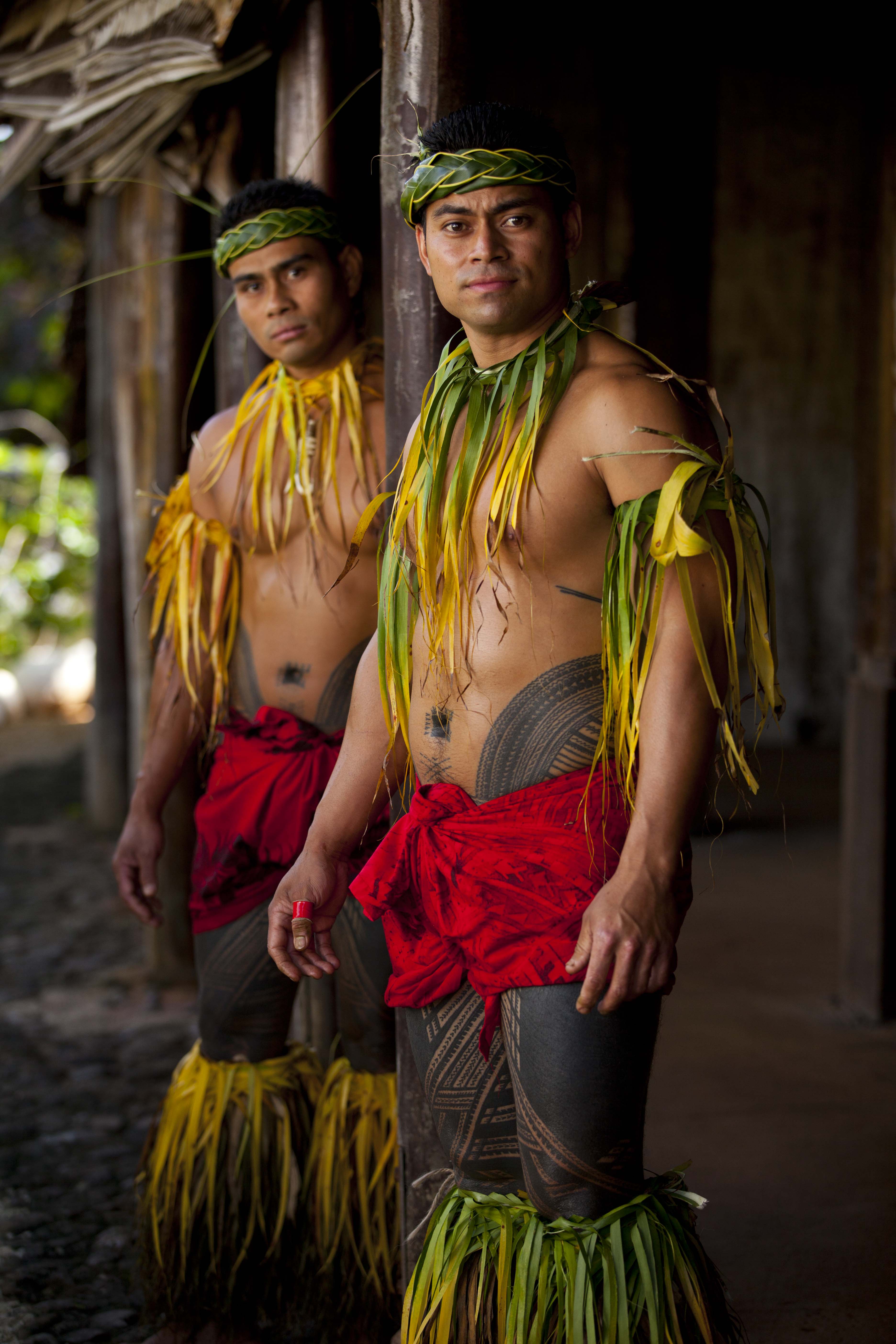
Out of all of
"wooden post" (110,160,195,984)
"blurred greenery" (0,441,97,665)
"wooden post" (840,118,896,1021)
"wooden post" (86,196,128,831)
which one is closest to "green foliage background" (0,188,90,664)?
"blurred greenery" (0,441,97,665)

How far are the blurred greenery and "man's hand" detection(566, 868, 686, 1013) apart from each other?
31.9 feet

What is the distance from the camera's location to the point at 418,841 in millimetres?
1665

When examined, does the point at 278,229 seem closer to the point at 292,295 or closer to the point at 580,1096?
the point at 292,295

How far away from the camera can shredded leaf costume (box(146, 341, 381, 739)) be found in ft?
7.36

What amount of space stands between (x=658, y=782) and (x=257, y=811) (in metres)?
0.98

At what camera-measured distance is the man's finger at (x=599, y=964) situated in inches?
55.4

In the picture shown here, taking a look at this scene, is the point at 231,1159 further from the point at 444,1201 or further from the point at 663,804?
the point at 663,804

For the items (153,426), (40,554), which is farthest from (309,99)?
(40,554)

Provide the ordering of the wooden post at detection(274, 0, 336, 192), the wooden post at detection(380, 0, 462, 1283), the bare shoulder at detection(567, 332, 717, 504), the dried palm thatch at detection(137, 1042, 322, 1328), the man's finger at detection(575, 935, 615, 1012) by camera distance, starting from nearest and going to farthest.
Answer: the man's finger at detection(575, 935, 615, 1012), the bare shoulder at detection(567, 332, 717, 504), the wooden post at detection(380, 0, 462, 1283), the dried palm thatch at detection(137, 1042, 322, 1328), the wooden post at detection(274, 0, 336, 192)

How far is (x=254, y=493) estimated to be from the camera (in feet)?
7.55

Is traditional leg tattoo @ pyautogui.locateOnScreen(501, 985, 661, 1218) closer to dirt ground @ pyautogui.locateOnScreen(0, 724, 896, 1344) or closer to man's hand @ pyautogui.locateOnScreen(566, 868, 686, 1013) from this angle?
man's hand @ pyautogui.locateOnScreen(566, 868, 686, 1013)

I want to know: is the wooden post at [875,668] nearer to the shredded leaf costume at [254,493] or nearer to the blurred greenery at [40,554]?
the shredded leaf costume at [254,493]

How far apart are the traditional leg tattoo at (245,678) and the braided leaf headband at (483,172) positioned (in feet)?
3.35

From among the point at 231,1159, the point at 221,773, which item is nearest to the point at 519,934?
the point at 221,773
